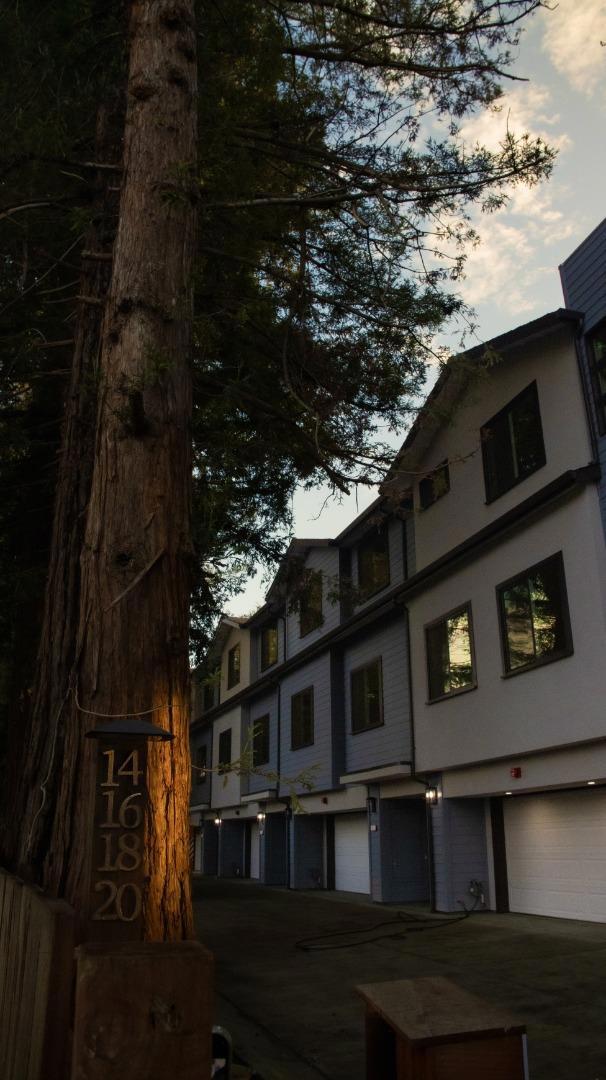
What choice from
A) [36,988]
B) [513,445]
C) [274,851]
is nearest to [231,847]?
[274,851]

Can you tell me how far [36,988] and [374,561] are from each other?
16728 millimetres

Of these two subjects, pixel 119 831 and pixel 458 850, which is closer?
pixel 119 831

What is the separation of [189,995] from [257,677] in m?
25.9

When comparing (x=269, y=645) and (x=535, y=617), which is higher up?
(x=269, y=645)

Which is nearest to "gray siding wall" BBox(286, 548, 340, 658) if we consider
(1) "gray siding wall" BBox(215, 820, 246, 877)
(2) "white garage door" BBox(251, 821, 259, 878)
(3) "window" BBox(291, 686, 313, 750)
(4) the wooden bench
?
(3) "window" BBox(291, 686, 313, 750)

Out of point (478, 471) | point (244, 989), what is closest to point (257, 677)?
point (478, 471)

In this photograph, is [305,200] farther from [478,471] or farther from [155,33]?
[478,471]

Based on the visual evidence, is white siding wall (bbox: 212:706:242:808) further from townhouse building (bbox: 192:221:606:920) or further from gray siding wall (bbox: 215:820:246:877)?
townhouse building (bbox: 192:221:606:920)

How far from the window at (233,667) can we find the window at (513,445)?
1849cm

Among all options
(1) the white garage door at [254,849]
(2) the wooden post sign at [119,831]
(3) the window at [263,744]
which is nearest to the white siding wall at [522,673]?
(2) the wooden post sign at [119,831]

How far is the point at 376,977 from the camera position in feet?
29.9

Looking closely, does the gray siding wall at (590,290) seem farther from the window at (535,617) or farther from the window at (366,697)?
the window at (366,697)

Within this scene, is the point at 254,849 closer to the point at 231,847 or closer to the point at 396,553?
the point at 231,847

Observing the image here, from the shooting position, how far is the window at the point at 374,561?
19516 millimetres
